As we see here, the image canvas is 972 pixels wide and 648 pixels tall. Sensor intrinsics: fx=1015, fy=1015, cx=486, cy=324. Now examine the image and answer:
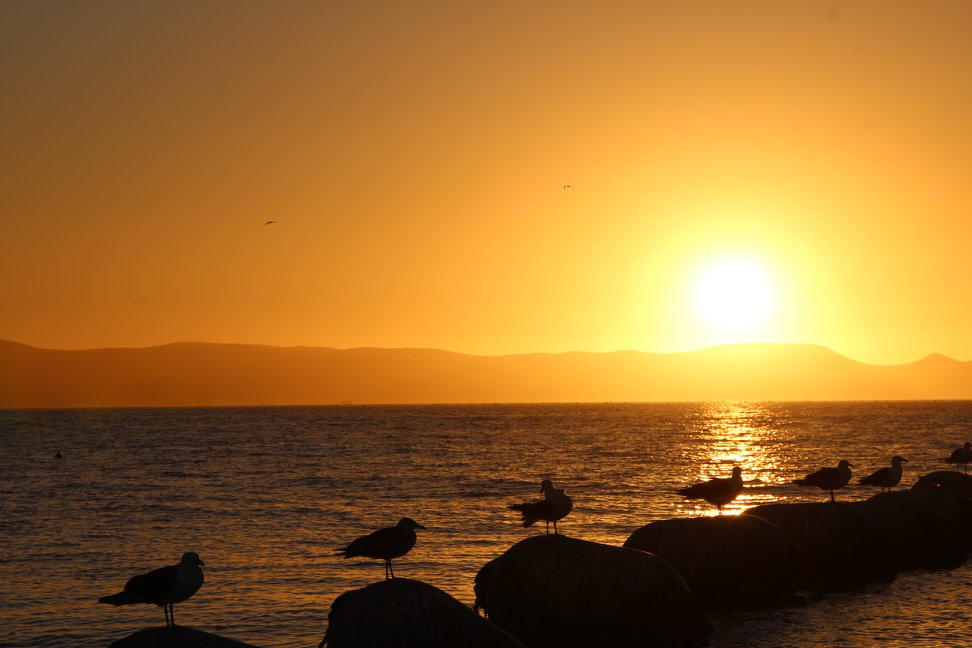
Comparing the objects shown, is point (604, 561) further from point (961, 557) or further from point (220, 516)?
point (220, 516)

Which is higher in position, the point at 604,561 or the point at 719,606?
the point at 604,561

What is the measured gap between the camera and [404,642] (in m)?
15.9

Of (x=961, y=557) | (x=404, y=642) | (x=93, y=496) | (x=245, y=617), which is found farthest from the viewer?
(x=93, y=496)

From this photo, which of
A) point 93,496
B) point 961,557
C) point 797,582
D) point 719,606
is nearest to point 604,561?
point 719,606

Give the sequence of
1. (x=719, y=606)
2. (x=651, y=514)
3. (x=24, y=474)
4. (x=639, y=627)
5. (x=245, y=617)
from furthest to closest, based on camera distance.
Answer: (x=24, y=474)
(x=651, y=514)
(x=245, y=617)
(x=719, y=606)
(x=639, y=627)

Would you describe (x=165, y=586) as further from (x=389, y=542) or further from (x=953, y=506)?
(x=953, y=506)

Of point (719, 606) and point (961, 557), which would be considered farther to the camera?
point (961, 557)

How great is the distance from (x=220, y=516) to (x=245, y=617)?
2323cm

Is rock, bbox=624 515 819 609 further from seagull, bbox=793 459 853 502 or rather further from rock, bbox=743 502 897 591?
seagull, bbox=793 459 853 502

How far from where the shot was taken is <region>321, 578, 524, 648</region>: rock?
16.0 meters

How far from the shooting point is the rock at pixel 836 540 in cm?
2694

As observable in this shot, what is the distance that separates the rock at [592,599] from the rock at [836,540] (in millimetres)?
7459

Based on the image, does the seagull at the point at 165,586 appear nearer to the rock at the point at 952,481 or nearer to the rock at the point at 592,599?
the rock at the point at 592,599

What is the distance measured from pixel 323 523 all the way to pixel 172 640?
30787 mm
